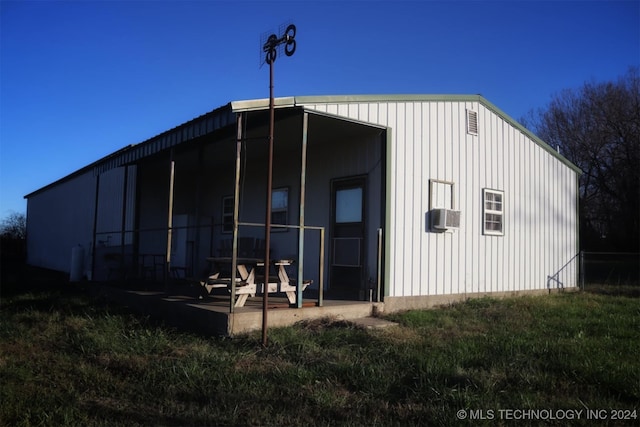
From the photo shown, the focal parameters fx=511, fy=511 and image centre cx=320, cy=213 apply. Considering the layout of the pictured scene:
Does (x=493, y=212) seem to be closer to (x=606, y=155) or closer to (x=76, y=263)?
(x=76, y=263)

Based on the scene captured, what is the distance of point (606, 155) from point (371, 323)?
83.0ft

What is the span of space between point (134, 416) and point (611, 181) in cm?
2909

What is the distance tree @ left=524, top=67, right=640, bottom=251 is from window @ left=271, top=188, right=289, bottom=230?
21.0 m

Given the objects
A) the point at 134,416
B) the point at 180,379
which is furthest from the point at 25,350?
the point at 134,416

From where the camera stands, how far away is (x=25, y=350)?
6.13m

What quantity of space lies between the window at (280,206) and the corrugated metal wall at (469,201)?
3.07m

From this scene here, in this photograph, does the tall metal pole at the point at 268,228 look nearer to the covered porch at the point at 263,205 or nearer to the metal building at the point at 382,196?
the covered porch at the point at 263,205

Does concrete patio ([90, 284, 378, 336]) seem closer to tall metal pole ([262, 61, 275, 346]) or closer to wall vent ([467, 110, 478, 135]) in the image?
tall metal pole ([262, 61, 275, 346])

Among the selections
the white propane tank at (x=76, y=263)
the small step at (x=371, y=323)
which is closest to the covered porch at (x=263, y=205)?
the small step at (x=371, y=323)

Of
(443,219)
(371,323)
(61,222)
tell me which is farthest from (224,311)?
(61,222)

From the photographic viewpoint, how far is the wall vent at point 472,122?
9.82 meters

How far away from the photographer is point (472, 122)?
9.88 m

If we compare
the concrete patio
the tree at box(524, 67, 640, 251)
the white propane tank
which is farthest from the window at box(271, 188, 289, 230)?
the tree at box(524, 67, 640, 251)

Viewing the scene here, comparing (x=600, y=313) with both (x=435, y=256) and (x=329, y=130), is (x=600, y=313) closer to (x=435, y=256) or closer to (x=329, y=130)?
(x=435, y=256)
